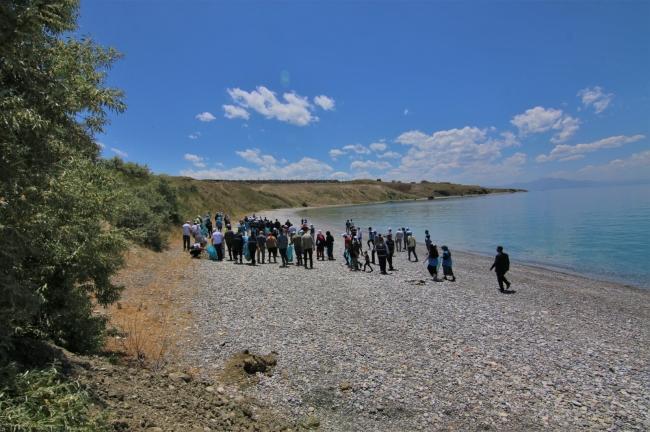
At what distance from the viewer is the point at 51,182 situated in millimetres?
5012

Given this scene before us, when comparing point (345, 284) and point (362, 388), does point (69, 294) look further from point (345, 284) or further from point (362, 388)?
point (345, 284)

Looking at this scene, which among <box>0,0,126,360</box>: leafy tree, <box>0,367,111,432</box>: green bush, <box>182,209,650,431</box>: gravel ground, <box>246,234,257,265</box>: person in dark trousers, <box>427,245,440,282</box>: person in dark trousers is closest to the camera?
<box>0,367,111,432</box>: green bush

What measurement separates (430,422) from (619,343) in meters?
8.06

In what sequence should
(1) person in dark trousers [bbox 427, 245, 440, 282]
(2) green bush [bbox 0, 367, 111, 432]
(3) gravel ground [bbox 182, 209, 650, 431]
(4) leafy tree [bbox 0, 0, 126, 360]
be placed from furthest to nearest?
(1) person in dark trousers [bbox 427, 245, 440, 282] → (3) gravel ground [bbox 182, 209, 650, 431] → (4) leafy tree [bbox 0, 0, 126, 360] → (2) green bush [bbox 0, 367, 111, 432]

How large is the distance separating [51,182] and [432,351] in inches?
354

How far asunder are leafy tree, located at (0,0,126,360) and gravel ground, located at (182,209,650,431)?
127 inches

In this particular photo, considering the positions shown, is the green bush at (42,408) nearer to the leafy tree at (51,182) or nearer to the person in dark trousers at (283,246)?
the leafy tree at (51,182)

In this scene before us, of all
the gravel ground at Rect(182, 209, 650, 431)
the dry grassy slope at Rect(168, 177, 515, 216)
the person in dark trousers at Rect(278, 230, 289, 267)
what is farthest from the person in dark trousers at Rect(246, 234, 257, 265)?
the dry grassy slope at Rect(168, 177, 515, 216)

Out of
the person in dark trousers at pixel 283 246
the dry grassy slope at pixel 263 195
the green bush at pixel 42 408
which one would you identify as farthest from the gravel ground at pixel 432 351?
the dry grassy slope at pixel 263 195

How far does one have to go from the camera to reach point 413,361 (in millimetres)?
9617

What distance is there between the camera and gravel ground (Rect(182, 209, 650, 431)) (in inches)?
300

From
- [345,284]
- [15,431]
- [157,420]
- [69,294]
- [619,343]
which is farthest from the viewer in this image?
[345,284]

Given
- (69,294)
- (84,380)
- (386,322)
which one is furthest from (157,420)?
(386,322)

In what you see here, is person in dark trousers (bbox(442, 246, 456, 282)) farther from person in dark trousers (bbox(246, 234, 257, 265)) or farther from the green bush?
the green bush
